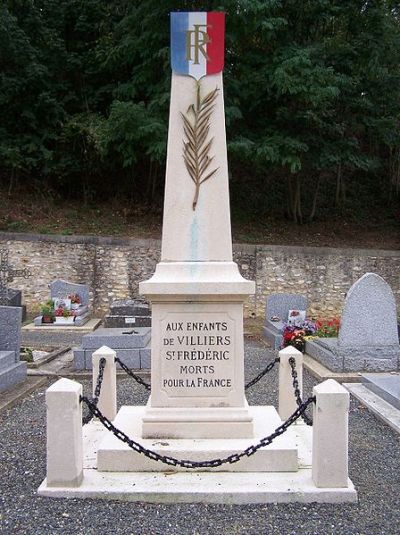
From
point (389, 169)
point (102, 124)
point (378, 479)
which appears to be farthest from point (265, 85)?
point (378, 479)

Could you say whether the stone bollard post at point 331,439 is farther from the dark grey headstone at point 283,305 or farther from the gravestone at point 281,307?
the dark grey headstone at point 283,305

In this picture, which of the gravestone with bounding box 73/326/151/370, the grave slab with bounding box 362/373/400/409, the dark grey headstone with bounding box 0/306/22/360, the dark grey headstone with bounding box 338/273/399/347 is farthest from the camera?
the gravestone with bounding box 73/326/151/370

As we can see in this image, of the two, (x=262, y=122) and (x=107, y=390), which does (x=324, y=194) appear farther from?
(x=107, y=390)

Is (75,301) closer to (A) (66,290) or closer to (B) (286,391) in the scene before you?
(A) (66,290)

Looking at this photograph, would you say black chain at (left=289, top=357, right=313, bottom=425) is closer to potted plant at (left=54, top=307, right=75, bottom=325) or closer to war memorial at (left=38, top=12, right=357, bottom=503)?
war memorial at (left=38, top=12, right=357, bottom=503)

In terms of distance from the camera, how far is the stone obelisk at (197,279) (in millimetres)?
4309

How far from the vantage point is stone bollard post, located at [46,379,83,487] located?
12.2 ft

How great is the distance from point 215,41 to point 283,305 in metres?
8.61

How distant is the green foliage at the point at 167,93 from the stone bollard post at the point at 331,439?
45.6 ft

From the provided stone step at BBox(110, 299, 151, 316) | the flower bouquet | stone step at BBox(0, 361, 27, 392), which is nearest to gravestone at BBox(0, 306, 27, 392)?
stone step at BBox(0, 361, 27, 392)

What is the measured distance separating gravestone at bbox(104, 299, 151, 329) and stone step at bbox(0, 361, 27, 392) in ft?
11.6

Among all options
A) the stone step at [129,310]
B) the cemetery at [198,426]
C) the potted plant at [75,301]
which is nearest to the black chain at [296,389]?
the cemetery at [198,426]

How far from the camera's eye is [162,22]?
1745 centimetres

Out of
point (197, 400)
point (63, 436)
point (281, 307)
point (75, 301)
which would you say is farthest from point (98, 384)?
point (75, 301)
